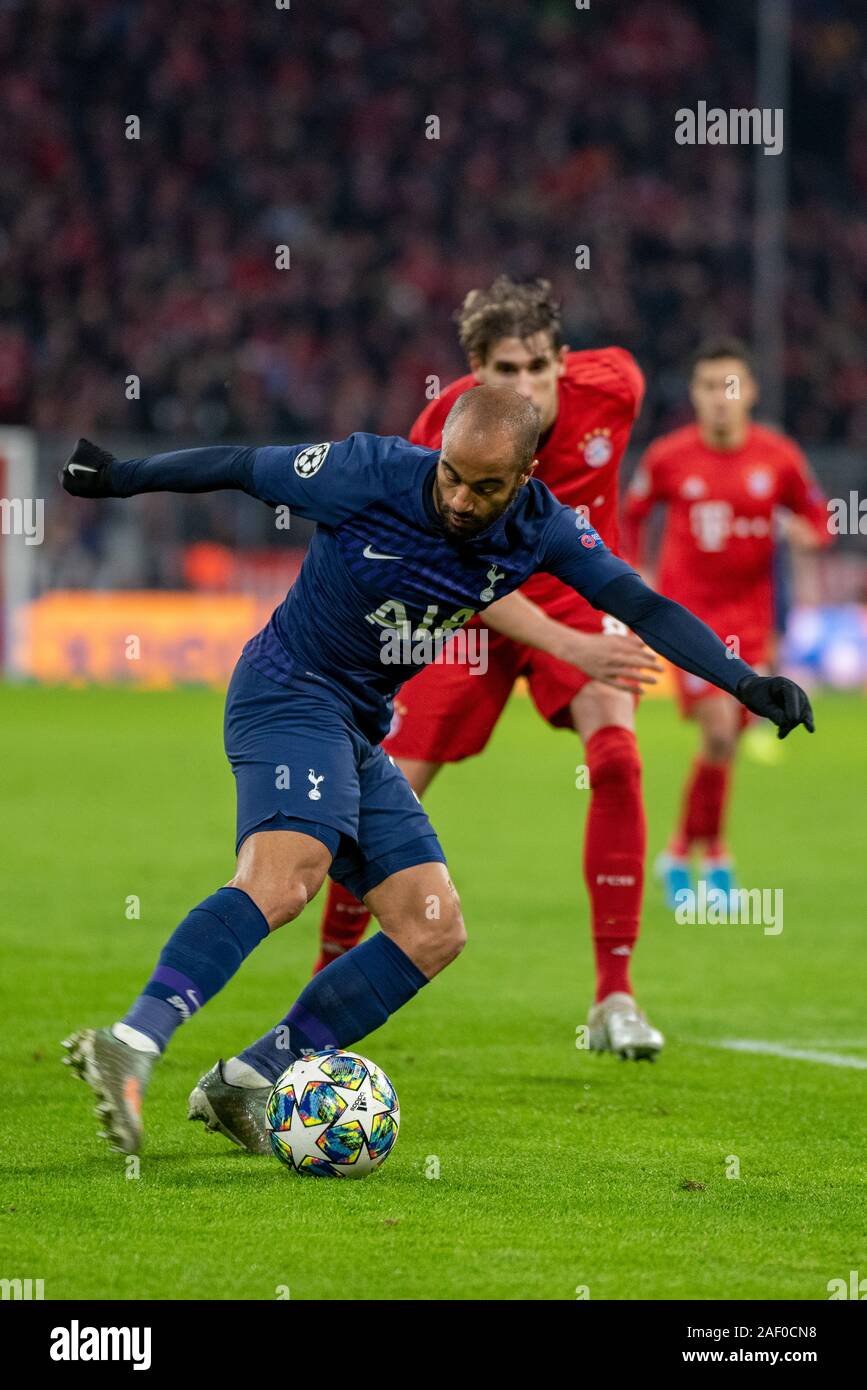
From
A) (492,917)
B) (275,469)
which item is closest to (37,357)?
(492,917)

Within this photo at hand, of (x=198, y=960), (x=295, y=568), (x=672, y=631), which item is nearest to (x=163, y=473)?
(x=198, y=960)

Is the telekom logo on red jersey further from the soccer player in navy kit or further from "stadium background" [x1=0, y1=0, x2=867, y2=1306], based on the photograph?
the soccer player in navy kit

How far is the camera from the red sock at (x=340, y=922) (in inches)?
254

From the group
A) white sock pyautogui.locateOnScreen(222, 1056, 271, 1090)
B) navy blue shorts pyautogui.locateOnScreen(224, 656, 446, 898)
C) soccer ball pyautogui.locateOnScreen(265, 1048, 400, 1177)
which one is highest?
navy blue shorts pyautogui.locateOnScreen(224, 656, 446, 898)

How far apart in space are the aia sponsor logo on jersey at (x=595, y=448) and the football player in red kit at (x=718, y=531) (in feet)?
10.9

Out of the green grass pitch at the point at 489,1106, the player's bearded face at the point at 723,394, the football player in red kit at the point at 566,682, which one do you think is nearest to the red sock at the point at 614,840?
the football player in red kit at the point at 566,682

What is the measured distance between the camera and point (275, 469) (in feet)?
15.9

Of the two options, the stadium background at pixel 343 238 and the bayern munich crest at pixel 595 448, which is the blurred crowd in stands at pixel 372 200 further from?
the bayern munich crest at pixel 595 448

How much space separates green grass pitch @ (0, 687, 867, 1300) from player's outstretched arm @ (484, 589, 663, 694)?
3.75ft

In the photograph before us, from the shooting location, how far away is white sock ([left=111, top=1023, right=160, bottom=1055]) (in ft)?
14.6

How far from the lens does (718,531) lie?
1058cm

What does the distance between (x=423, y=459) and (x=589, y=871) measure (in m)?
2.12

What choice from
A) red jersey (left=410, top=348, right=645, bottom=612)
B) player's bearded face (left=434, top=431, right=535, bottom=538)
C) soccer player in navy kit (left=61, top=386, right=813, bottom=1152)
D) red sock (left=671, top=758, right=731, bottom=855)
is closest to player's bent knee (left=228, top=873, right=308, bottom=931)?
soccer player in navy kit (left=61, top=386, right=813, bottom=1152)

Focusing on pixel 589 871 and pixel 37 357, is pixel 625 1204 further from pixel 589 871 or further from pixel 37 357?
pixel 37 357
